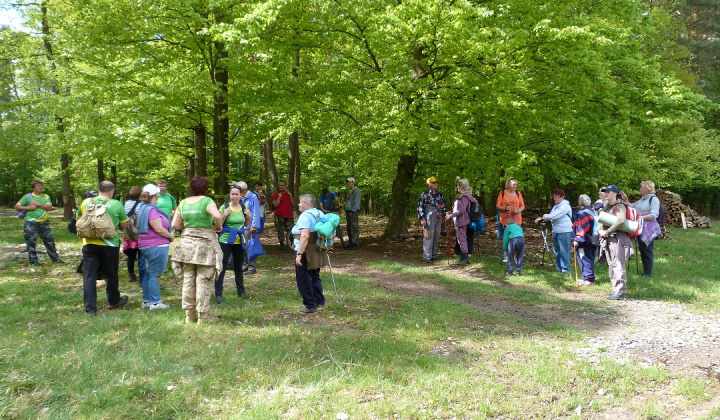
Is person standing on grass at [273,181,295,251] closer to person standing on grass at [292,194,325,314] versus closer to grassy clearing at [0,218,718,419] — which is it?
grassy clearing at [0,218,718,419]

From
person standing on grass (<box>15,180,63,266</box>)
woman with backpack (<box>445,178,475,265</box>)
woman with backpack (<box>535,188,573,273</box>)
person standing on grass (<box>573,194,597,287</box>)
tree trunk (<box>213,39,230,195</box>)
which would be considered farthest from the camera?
tree trunk (<box>213,39,230,195</box>)

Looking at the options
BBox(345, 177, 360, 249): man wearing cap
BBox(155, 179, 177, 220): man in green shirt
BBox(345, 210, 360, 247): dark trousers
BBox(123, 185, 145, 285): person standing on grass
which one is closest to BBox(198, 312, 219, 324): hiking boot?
BBox(123, 185, 145, 285): person standing on grass

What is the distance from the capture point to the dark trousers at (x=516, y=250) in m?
9.37

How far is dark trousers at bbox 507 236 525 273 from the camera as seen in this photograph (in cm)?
937

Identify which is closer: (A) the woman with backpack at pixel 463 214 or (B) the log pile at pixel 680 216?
(A) the woman with backpack at pixel 463 214

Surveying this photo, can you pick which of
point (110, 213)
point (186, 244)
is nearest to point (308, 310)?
point (186, 244)

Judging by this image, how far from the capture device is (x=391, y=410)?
3.46m

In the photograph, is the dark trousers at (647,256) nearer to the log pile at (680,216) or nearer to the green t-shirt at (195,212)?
the green t-shirt at (195,212)

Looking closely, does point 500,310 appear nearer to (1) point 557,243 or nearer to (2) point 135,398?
(1) point 557,243

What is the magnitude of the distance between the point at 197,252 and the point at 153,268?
4.91 feet

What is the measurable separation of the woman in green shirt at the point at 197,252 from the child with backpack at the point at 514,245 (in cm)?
660

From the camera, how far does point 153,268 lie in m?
6.28

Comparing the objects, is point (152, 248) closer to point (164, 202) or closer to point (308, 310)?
point (164, 202)

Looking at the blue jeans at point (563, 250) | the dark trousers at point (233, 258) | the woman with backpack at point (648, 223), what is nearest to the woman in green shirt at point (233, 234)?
the dark trousers at point (233, 258)
